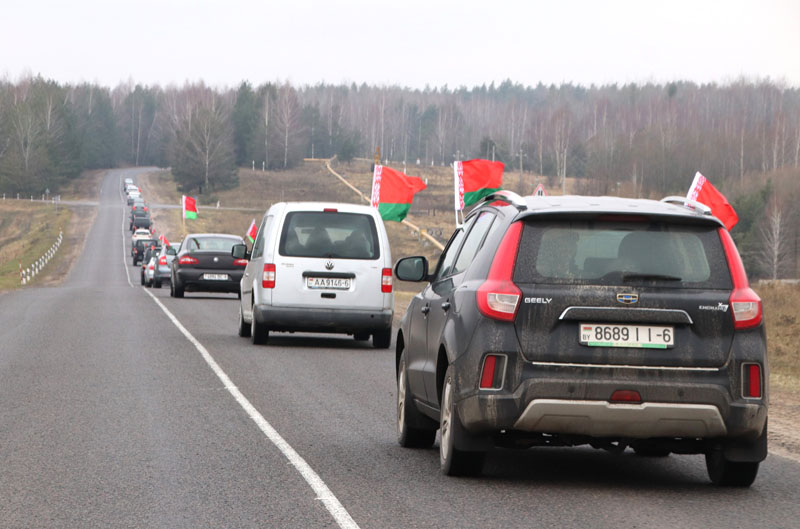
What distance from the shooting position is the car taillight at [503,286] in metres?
6.89

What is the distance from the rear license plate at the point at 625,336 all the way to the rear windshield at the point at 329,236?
10527 millimetres

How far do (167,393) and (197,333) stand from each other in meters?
7.70

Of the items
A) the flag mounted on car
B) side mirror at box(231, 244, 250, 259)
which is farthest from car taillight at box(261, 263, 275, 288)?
the flag mounted on car

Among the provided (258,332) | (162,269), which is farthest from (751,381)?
(162,269)

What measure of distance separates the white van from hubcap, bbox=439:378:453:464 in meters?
9.41

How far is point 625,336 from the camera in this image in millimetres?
6809

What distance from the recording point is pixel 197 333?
19.4m

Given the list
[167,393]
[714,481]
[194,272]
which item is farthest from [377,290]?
[194,272]

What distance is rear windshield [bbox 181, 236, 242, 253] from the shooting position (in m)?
29.4

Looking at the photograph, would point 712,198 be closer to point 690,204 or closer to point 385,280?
point 385,280

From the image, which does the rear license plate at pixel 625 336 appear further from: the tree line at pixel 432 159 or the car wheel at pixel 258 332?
the tree line at pixel 432 159

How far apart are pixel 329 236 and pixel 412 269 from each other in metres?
8.60

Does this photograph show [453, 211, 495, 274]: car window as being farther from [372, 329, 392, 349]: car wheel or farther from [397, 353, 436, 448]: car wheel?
[372, 329, 392, 349]: car wheel

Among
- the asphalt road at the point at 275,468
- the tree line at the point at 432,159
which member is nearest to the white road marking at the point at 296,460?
the asphalt road at the point at 275,468
